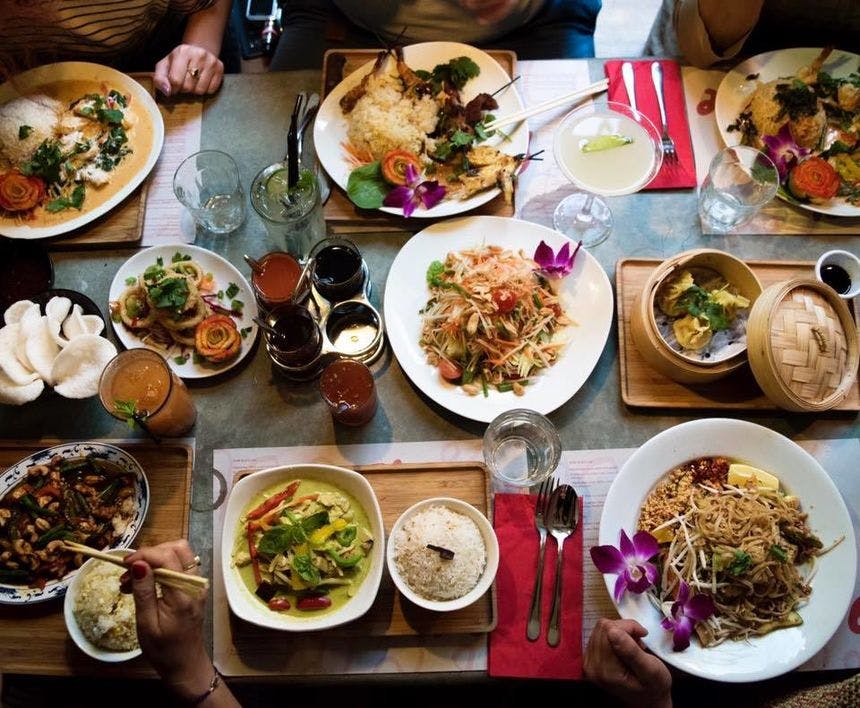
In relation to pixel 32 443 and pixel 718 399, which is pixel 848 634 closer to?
pixel 718 399

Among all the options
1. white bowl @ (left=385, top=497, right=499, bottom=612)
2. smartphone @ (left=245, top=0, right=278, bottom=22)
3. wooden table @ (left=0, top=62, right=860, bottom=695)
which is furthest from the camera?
smartphone @ (left=245, top=0, right=278, bottom=22)

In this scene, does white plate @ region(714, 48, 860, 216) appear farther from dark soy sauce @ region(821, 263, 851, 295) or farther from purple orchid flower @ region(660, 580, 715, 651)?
purple orchid flower @ region(660, 580, 715, 651)

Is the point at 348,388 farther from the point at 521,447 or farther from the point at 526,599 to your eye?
the point at 526,599

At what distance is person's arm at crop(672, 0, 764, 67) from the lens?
2133mm

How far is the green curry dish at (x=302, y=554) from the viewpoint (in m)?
1.67

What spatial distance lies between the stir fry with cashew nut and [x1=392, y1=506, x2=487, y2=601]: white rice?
821 mm

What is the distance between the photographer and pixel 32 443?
1921 mm

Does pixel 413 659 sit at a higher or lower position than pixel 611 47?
lower

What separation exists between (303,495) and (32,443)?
2.93 feet

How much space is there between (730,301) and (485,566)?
108cm

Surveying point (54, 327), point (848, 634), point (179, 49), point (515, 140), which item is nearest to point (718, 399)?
point (848, 634)

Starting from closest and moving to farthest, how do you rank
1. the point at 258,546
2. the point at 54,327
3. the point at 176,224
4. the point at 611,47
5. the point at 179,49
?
1. the point at 258,546
2. the point at 54,327
3. the point at 176,224
4. the point at 179,49
5. the point at 611,47

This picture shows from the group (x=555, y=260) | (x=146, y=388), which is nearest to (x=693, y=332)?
(x=555, y=260)

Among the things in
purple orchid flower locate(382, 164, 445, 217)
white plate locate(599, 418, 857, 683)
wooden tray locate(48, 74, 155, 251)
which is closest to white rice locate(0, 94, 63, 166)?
wooden tray locate(48, 74, 155, 251)
